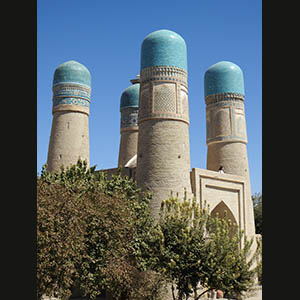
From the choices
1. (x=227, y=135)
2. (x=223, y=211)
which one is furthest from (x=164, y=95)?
(x=227, y=135)

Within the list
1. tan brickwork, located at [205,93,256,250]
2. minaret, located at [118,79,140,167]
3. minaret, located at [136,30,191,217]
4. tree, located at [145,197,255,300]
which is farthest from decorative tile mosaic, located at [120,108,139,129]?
tree, located at [145,197,255,300]

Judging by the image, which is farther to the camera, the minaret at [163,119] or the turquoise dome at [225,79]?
the turquoise dome at [225,79]

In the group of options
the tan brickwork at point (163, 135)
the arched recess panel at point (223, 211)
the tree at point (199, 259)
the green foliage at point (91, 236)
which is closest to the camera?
the green foliage at point (91, 236)

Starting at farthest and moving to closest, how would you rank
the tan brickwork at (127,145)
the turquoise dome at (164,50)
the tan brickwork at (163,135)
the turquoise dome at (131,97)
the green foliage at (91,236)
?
the turquoise dome at (131,97)
the tan brickwork at (127,145)
the turquoise dome at (164,50)
the tan brickwork at (163,135)
the green foliage at (91,236)

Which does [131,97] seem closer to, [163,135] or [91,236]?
[163,135]

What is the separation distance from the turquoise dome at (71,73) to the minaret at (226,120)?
5.65 metres

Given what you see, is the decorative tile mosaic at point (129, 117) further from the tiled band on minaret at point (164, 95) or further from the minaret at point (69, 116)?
the tiled band on minaret at point (164, 95)

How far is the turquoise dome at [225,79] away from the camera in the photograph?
19.0m

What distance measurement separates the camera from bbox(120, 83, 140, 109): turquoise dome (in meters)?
21.3

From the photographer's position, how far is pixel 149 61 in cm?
1412

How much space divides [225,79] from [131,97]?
4.89 m

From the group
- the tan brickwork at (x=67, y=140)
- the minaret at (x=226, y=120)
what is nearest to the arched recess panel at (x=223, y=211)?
the minaret at (x=226, y=120)
